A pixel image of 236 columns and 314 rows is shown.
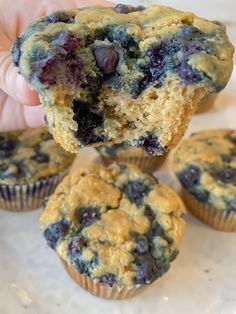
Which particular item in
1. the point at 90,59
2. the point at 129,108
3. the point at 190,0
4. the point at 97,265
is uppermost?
the point at 90,59

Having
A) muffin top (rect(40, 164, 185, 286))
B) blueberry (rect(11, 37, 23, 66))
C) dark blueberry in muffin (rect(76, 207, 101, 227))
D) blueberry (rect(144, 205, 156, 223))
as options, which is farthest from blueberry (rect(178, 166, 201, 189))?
blueberry (rect(11, 37, 23, 66))

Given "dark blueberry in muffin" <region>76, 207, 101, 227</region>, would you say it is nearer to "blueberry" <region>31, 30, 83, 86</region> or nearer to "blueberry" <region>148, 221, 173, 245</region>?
"blueberry" <region>148, 221, 173, 245</region>

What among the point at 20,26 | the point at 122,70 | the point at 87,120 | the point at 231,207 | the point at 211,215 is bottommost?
the point at 211,215

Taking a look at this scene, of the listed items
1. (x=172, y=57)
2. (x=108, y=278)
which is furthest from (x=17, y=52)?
(x=108, y=278)

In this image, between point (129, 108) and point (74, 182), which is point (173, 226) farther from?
point (129, 108)

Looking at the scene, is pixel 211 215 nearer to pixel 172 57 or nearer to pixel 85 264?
pixel 85 264

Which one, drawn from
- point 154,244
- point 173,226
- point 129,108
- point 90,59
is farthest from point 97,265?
point 90,59
